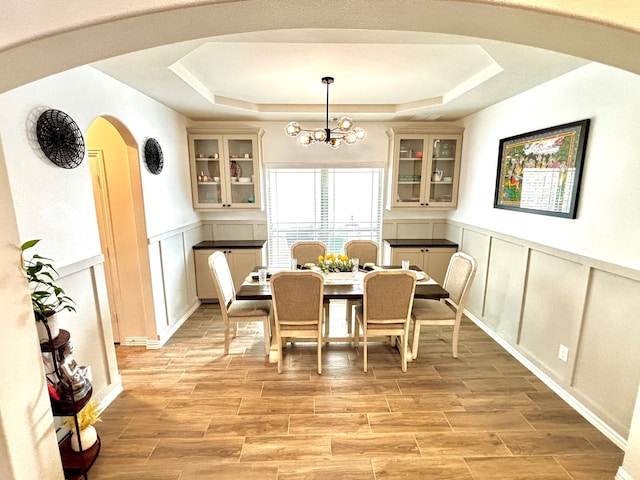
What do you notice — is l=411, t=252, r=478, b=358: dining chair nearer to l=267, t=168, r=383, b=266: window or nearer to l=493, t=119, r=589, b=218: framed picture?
l=493, t=119, r=589, b=218: framed picture

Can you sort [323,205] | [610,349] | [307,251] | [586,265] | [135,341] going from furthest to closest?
1. [323,205]
2. [307,251]
3. [135,341]
4. [586,265]
5. [610,349]

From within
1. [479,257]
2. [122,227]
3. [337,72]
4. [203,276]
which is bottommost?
[203,276]

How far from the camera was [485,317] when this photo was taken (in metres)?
3.42

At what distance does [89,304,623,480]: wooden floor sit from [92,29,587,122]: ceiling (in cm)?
255

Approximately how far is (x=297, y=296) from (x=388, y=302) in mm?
776

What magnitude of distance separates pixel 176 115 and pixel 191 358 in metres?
2.82

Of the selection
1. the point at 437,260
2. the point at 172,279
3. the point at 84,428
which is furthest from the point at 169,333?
the point at 437,260

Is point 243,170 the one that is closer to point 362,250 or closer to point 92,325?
point 362,250

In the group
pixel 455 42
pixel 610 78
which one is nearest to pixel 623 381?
pixel 610 78

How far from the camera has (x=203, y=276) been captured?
4.04 meters

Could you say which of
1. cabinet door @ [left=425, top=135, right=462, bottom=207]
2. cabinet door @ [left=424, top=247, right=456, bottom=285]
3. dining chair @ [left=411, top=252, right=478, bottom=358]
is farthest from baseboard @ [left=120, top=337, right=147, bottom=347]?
cabinet door @ [left=425, top=135, right=462, bottom=207]

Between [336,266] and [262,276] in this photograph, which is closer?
[262,276]

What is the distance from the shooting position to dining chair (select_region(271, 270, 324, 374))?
2346 millimetres

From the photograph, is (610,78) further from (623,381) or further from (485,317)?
(485,317)
